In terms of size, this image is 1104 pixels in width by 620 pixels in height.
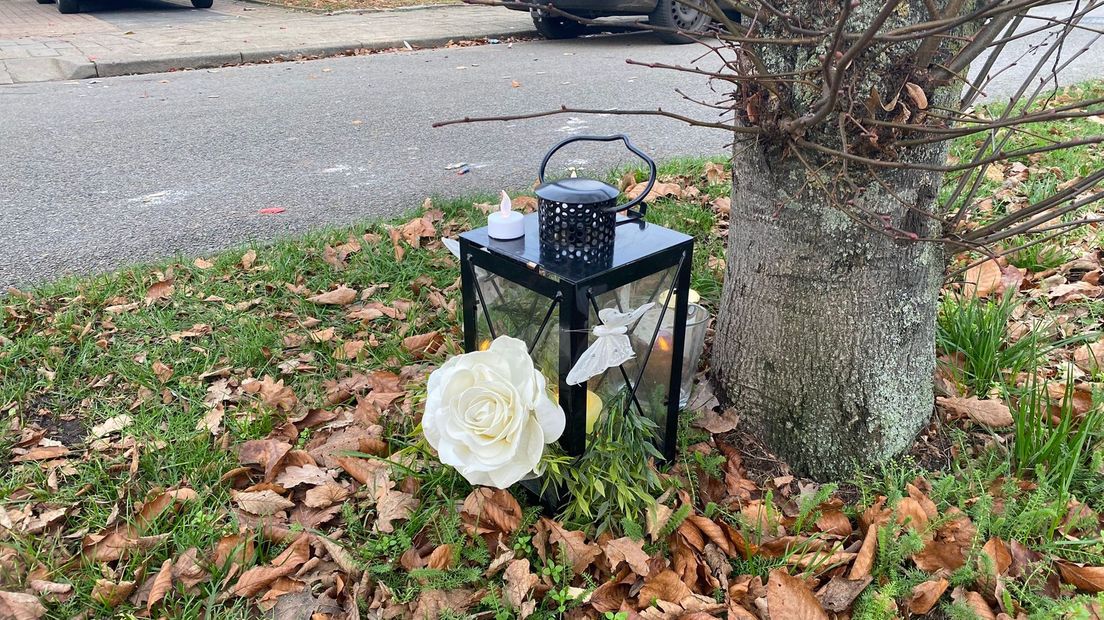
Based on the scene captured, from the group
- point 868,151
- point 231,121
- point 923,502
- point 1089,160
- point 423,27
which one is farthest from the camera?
point 423,27

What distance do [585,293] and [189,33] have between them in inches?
392

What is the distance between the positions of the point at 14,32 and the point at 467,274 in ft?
35.0

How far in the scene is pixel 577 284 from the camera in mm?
1520

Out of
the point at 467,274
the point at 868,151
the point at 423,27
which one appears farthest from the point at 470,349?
the point at 423,27

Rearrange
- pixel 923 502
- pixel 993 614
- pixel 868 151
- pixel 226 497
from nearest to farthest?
1. pixel 993 614
2. pixel 868 151
3. pixel 923 502
4. pixel 226 497

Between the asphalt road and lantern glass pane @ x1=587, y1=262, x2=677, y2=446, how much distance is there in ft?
3.50

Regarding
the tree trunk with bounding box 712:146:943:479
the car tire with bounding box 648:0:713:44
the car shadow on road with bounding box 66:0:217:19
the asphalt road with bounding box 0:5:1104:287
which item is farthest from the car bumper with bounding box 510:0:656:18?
the tree trunk with bounding box 712:146:943:479

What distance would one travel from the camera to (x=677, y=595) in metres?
1.61

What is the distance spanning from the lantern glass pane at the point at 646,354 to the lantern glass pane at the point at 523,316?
11cm

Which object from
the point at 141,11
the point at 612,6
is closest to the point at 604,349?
the point at 612,6

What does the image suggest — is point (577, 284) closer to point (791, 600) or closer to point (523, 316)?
point (523, 316)

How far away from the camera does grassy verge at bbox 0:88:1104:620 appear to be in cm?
162

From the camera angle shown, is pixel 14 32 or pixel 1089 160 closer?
pixel 1089 160

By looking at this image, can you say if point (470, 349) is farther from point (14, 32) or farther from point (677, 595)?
point (14, 32)
